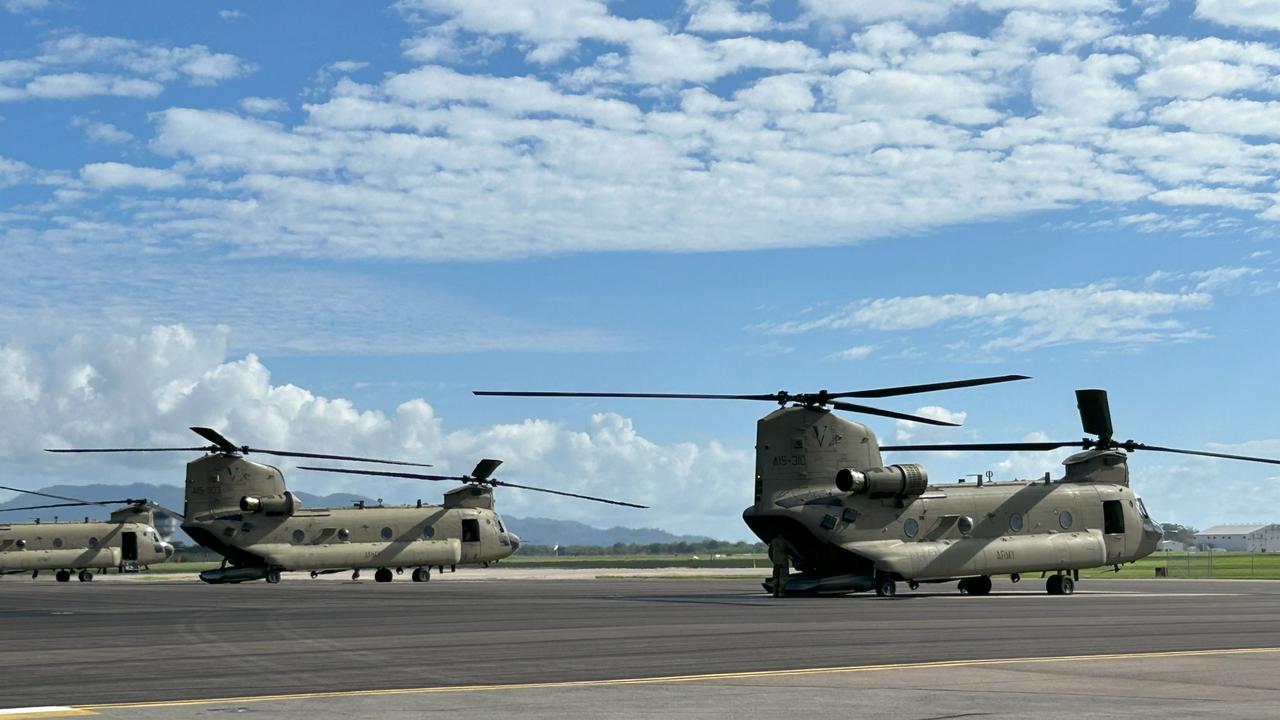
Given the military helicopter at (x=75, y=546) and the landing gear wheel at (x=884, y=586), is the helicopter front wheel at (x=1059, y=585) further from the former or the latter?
the military helicopter at (x=75, y=546)

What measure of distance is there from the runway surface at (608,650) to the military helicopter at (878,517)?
5.69 metres

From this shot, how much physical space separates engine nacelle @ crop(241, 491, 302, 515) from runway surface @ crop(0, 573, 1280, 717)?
1123 inches

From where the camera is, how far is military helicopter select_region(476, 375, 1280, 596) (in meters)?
42.3

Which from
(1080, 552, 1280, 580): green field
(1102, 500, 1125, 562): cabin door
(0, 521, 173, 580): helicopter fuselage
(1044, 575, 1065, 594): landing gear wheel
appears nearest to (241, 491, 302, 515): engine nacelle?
(0, 521, 173, 580): helicopter fuselage

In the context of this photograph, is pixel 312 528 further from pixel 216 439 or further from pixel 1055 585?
pixel 1055 585

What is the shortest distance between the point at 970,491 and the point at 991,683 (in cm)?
3014

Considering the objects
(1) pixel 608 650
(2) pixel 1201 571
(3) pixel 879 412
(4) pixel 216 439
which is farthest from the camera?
(2) pixel 1201 571

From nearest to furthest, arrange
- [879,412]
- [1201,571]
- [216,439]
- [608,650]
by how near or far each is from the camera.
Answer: [608,650], [879,412], [216,439], [1201,571]

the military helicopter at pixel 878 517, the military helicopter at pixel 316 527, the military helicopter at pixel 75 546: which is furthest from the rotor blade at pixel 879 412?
the military helicopter at pixel 75 546

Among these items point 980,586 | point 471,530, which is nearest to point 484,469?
point 471,530

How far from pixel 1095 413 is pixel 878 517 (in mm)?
9290

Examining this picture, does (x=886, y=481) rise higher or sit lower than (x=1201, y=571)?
higher

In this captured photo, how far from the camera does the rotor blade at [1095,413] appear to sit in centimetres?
4672

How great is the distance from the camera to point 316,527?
6819 cm
